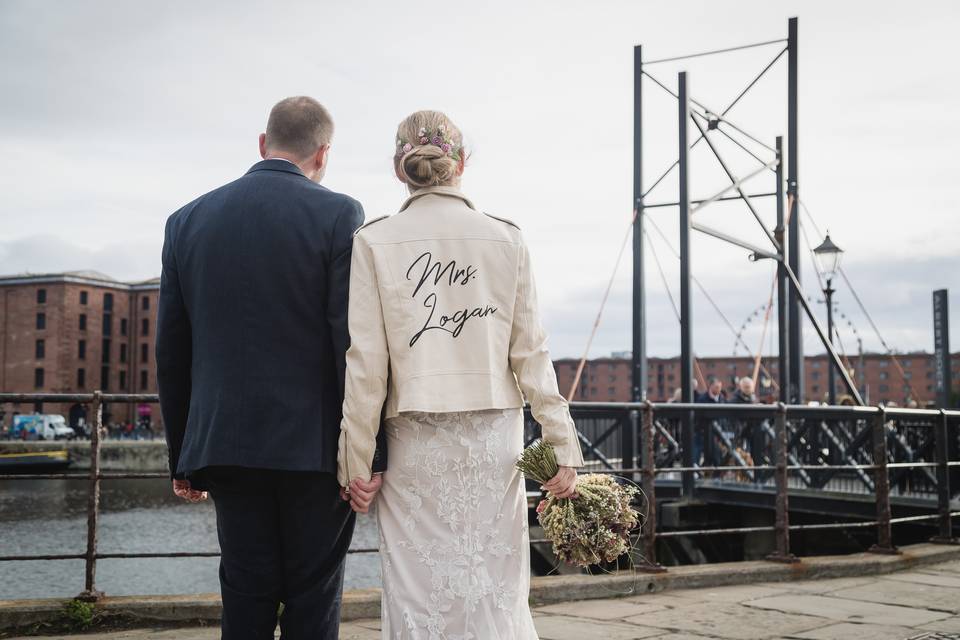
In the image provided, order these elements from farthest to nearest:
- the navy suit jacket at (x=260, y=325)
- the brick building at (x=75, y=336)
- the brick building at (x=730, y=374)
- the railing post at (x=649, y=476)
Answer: the brick building at (x=730, y=374) → the brick building at (x=75, y=336) → the railing post at (x=649, y=476) → the navy suit jacket at (x=260, y=325)

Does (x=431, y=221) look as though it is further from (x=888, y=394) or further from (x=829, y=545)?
(x=888, y=394)

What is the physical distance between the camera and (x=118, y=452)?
202 ft

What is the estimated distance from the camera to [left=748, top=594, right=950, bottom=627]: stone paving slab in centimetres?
464

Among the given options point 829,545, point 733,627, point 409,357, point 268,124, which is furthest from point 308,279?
point 829,545

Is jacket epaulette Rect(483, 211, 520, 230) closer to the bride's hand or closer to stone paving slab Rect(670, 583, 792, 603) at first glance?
the bride's hand

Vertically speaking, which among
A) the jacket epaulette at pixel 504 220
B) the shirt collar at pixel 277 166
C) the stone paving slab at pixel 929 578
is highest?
the shirt collar at pixel 277 166

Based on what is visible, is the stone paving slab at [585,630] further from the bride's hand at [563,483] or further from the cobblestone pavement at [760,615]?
the bride's hand at [563,483]

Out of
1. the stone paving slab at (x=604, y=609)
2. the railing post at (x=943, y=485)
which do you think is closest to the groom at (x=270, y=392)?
the stone paving slab at (x=604, y=609)

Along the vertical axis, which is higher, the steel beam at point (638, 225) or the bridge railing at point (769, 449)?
the steel beam at point (638, 225)

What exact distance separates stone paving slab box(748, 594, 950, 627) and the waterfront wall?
5871 centimetres

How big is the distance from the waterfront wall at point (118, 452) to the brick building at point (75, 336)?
16.3 metres

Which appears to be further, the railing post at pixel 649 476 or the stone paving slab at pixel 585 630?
the railing post at pixel 649 476

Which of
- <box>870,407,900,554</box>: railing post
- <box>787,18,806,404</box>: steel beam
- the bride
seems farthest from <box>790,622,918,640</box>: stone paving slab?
<box>787,18,806,404</box>: steel beam

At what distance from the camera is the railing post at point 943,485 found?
7684 millimetres
